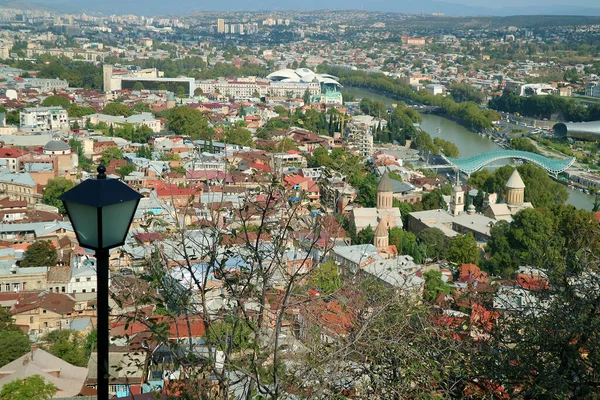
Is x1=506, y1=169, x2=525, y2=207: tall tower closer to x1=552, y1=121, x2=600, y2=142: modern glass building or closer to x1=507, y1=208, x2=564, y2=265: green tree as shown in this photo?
x1=507, y1=208, x2=564, y2=265: green tree

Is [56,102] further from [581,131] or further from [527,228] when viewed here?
[527,228]

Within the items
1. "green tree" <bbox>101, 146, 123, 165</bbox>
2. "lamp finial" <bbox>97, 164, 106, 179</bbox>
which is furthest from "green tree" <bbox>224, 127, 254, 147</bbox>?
"lamp finial" <bbox>97, 164, 106, 179</bbox>

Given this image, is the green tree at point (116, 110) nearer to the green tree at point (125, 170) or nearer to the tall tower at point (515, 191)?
Result: the green tree at point (125, 170)

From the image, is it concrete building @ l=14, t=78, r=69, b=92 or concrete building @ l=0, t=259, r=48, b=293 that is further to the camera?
concrete building @ l=14, t=78, r=69, b=92

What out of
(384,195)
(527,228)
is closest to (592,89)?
(384,195)

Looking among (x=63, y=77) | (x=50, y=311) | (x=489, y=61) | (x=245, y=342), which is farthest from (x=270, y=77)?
(x=245, y=342)

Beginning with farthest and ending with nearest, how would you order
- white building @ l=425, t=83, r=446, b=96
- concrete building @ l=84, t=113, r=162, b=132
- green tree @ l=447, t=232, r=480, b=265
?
white building @ l=425, t=83, r=446, b=96 → concrete building @ l=84, t=113, r=162, b=132 → green tree @ l=447, t=232, r=480, b=265

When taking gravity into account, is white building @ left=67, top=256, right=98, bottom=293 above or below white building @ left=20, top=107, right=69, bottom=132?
below
